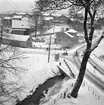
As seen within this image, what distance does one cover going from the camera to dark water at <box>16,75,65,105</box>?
14314 mm

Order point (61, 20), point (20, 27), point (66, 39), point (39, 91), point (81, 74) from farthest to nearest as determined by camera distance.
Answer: point (61, 20) → point (20, 27) → point (66, 39) → point (39, 91) → point (81, 74)

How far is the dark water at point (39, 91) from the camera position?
14.3 metres

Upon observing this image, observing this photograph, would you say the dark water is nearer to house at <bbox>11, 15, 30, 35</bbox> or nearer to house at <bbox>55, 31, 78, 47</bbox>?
house at <bbox>55, 31, 78, 47</bbox>

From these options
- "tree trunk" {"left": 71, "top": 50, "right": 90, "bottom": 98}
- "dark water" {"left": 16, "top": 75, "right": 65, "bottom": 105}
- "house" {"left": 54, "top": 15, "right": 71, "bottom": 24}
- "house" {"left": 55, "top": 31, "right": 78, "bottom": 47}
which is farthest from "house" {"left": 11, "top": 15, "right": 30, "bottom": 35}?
"tree trunk" {"left": 71, "top": 50, "right": 90, "bottom": 98}

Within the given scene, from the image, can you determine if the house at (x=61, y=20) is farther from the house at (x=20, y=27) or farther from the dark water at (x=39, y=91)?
the dark water at (x=39, y=91)

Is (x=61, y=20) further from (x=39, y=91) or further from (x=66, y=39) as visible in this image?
(x=39, y=91)

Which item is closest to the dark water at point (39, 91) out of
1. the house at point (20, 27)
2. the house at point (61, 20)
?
the house at point (20, 27)

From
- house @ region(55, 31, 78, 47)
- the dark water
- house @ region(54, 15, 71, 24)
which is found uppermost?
house @ region(54, 15, 71, 24)

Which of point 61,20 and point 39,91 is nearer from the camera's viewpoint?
point 39,91

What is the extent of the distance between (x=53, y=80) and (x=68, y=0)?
14.4 metres

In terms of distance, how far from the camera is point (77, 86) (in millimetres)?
10234

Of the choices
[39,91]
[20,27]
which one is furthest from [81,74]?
[20,27]

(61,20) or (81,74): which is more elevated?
(61,20)

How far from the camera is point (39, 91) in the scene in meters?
16.8
